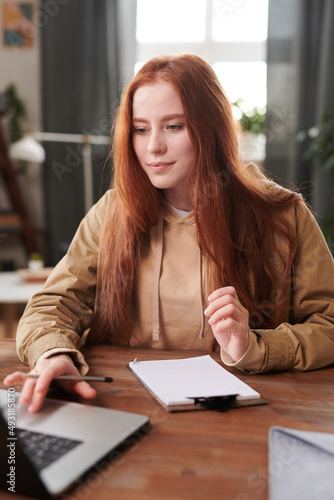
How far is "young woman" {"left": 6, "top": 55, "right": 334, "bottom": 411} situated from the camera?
3.95ft

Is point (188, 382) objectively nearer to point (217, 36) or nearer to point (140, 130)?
point (140, 130)

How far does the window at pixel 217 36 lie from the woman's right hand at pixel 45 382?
3.34 meters

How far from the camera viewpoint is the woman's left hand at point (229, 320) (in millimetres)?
944

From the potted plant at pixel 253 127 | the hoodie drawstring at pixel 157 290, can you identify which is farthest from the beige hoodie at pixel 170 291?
the potted plant at pixel 253 127

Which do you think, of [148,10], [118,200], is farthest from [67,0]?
[118,200]

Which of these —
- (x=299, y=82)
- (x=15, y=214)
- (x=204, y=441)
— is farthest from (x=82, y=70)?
(x=204, y=441)

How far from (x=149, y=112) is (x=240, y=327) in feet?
1.79

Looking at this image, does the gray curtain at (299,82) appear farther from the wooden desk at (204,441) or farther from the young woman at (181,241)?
the wooden desk at (204,441)

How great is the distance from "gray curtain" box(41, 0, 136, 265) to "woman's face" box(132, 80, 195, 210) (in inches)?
110

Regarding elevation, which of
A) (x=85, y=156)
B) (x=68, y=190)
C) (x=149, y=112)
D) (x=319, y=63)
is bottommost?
(x=68, y=190)

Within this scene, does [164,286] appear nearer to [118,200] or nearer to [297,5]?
[118,200]

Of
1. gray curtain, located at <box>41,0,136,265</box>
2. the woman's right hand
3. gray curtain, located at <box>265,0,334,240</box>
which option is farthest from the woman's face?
gray curtain, located at <box>41,0,136,265</box>

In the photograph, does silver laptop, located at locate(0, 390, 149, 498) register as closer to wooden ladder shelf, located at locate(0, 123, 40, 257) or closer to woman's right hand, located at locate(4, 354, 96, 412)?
woman's right hand, located at locate(4, 354, 96, 412)

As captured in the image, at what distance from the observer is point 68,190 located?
13.7 feet
